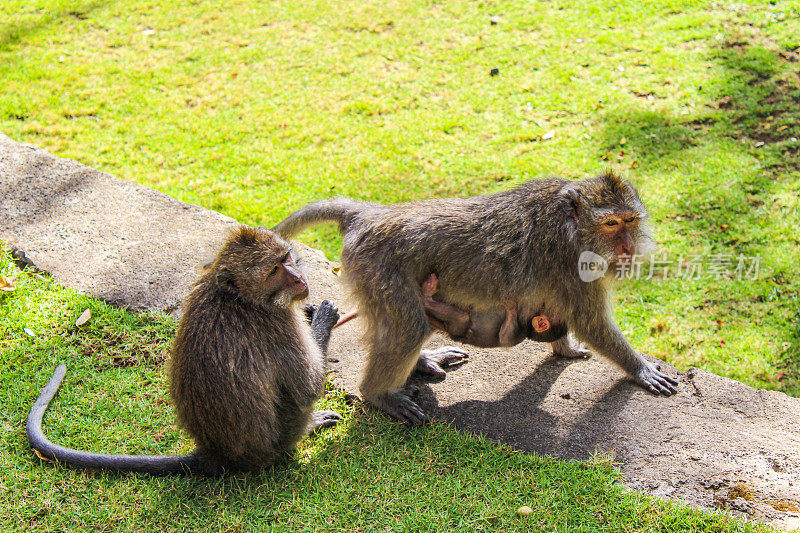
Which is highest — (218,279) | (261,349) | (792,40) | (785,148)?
(792,40)

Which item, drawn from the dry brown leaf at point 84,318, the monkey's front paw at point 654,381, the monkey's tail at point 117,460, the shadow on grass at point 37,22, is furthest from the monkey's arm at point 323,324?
the shadow on grass at point 37,22

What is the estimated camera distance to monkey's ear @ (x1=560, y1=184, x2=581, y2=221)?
13.8 feet

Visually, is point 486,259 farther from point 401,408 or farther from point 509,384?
point 401,408

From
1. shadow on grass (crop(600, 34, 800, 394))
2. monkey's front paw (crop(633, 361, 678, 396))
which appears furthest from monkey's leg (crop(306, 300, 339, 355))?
shadow on grass (crop(600, 34, 800, 394))

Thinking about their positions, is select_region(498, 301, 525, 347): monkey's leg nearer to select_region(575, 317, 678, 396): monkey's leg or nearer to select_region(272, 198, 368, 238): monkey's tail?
select_region(575, 317, 678, 396): monkey's leg

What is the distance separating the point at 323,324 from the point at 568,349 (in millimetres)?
1816

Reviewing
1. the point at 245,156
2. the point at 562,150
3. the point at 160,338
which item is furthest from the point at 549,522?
the point at 245,156

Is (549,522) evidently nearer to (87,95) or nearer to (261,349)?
(261,349)

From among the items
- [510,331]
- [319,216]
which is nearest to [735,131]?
[510,331]

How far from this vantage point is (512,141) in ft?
25.5

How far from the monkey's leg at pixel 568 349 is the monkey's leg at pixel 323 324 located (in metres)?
1.64

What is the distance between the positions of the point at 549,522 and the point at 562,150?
4910mm

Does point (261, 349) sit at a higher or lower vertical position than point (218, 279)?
lower

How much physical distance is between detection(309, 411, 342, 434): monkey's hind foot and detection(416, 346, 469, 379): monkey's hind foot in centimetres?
72
